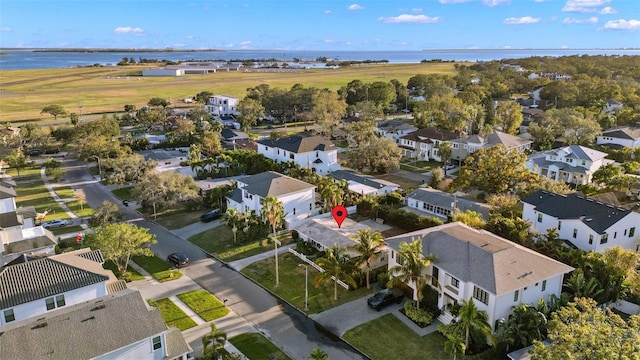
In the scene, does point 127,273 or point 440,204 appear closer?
point 127,273

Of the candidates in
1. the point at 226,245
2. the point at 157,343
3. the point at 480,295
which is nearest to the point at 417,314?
the point at 480,295

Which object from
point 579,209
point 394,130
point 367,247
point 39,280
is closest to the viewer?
point 39,280

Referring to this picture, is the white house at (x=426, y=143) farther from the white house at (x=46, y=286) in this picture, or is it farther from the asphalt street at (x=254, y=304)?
the white house at (x=46, y=286)

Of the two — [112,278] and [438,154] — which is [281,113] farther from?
[112,278]

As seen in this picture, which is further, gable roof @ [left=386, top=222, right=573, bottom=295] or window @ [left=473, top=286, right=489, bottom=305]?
gable roof @ [left=386, top=222, right=573, bottom=295]

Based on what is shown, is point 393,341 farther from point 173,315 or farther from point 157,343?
point 173,315

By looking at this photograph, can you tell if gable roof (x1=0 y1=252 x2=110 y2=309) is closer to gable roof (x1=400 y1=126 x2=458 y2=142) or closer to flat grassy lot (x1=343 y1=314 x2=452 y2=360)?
flat grassy lot (x1=343 y1=314 x2=452 y2=360)

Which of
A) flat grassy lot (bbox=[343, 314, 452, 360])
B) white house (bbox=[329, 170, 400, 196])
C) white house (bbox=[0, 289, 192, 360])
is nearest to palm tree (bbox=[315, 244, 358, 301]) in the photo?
flat grassy lot (bbox=[343, 314, 452, 360])
